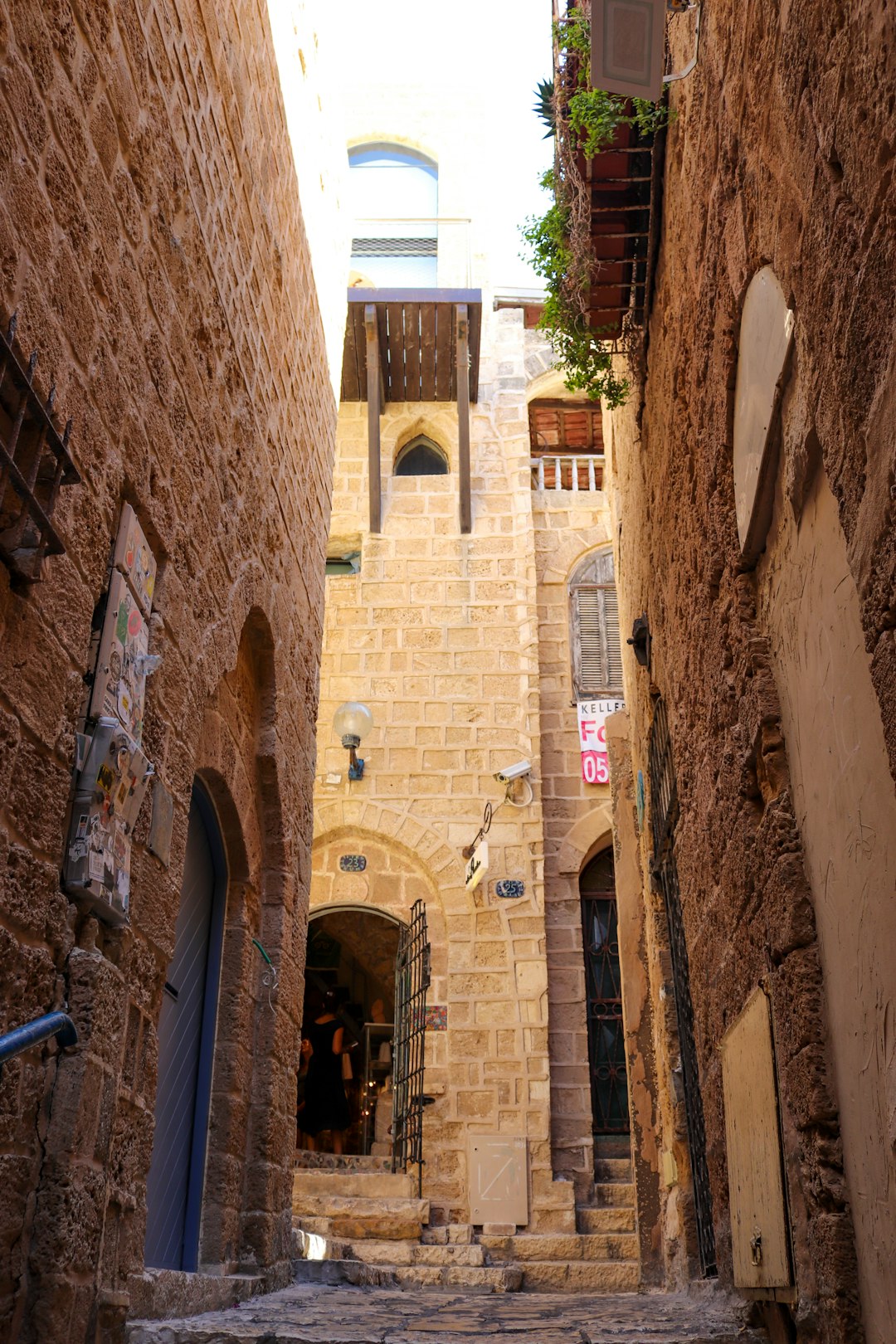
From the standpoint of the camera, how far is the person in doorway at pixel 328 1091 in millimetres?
12312

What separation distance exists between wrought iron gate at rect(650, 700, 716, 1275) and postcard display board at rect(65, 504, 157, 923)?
2856 mm

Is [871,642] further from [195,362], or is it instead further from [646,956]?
[646,956]

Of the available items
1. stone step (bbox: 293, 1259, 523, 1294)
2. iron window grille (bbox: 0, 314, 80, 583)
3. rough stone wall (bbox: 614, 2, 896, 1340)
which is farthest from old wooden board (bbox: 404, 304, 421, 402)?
iron window grille (bbox: 0, 314, 80, 583)

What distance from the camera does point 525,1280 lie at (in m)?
7.69

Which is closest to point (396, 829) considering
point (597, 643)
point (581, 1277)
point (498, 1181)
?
point (597, 643)

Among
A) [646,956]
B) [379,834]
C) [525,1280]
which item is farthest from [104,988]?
[379,834]

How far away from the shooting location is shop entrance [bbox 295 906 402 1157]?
11992 millimetres

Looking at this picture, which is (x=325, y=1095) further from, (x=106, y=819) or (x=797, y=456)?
(x=797, y=456)

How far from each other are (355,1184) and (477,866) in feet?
10.2

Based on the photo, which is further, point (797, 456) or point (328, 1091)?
point (328, 1091)

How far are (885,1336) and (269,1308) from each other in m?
2.37

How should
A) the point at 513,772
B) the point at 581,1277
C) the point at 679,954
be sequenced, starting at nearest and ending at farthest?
the point at 679,954 < the point at 581,1277 < the point at 513,772

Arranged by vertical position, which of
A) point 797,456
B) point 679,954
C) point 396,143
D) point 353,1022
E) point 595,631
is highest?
point 396,143

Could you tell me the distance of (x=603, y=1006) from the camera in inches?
440
